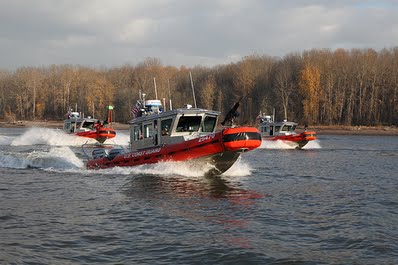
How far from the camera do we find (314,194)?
55.4ft

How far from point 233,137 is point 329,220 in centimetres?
634

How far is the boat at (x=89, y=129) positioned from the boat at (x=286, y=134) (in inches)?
599

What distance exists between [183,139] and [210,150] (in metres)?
1.85

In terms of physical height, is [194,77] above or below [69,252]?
above

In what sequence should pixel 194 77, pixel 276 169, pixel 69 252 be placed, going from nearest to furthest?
1. pixel 69 252
2. pixel 276 169
3. pixel 194 77

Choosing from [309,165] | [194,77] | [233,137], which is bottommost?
[309,165]

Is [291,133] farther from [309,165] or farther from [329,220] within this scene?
[329,220]

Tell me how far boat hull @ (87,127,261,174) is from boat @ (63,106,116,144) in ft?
78.1

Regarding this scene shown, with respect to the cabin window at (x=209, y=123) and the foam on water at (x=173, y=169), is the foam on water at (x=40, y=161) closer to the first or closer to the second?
the foam on water at (x=173, y=169)

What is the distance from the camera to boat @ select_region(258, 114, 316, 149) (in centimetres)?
4353

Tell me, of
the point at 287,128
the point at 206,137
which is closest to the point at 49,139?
the point at 287,128

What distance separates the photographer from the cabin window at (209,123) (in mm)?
20837

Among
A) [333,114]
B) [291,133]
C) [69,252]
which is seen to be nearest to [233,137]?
[69,252]

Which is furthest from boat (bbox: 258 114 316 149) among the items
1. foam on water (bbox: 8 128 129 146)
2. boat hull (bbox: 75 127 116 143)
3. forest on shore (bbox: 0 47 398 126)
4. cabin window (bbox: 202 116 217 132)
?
forest on shore (bbox: 0 47 398 126)
